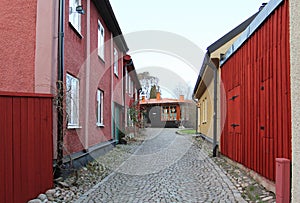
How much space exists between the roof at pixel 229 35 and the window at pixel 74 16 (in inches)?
160

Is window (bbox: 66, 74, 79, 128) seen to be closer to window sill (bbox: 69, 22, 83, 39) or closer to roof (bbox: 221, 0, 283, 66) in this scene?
window sill (bbox: 69, 22, 83, 39)

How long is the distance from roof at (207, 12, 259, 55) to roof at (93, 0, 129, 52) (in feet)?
12.2

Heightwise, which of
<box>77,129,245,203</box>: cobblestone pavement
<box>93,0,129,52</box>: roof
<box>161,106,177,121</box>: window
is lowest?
<box>77,129,245,203</box>: cobblestone pavement

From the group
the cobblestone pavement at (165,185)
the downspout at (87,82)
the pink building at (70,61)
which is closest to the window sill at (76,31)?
the pink building at (70,61)

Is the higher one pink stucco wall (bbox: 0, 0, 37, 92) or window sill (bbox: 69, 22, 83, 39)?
window sill (bbox: 69, 22, 83, 39)

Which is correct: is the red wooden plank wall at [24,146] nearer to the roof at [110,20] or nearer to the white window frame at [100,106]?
the white window frame at [100,106]

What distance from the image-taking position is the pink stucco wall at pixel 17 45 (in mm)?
5812

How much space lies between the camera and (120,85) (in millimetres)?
15680

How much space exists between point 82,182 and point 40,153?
165 cm

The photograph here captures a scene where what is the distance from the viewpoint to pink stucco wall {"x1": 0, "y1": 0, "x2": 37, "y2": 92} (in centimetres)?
581

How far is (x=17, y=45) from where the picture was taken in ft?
19.4

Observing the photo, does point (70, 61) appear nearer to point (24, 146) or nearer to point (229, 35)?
point (24, 146)

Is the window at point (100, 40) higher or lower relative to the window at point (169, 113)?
higher

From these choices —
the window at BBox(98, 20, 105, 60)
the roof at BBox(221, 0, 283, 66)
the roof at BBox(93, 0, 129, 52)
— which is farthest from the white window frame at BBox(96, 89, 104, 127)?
the roof at BBox(221, 0, 283, 66)
